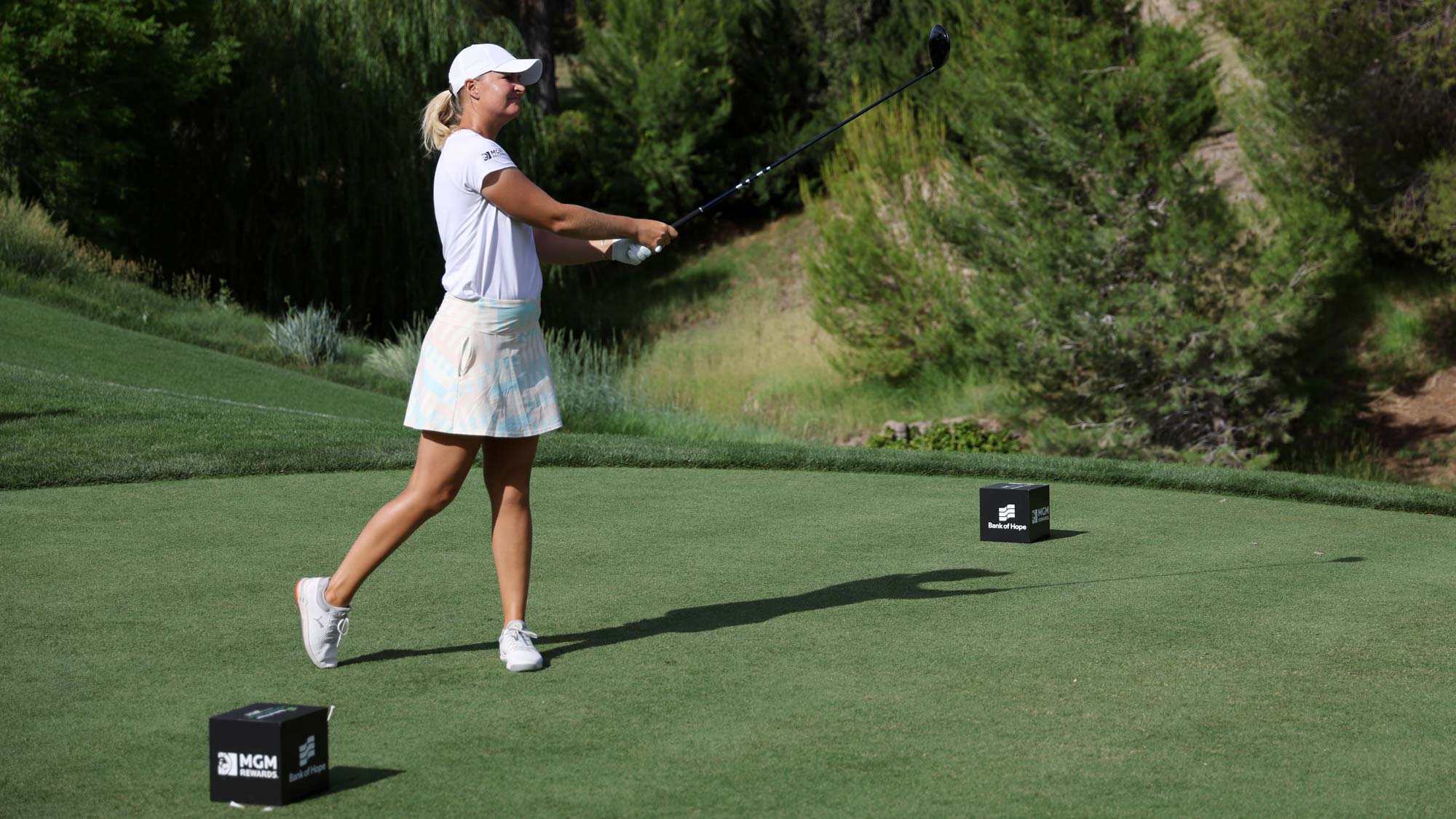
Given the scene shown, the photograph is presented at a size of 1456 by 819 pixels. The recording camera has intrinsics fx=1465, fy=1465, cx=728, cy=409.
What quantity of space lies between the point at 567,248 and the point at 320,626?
1.49 m

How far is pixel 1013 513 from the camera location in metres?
6.23

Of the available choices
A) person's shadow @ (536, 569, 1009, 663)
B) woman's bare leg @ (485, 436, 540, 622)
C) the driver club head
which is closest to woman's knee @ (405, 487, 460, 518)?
woman's bare leg @ (485, 436, 540, 622)

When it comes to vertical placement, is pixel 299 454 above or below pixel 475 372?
below

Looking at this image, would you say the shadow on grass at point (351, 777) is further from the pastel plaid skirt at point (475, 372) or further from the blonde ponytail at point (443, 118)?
the blonde ponytail at point (443, 118)

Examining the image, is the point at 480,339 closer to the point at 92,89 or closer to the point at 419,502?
the point at 419,502

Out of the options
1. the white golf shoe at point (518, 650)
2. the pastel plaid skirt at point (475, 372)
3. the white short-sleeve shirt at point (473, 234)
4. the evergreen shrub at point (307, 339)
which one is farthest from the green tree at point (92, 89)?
the white golf shoe at point (518, 650)

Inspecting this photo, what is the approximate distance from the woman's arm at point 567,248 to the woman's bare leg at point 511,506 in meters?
0.64

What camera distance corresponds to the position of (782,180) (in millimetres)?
35312

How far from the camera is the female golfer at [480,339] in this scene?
436 centimetres

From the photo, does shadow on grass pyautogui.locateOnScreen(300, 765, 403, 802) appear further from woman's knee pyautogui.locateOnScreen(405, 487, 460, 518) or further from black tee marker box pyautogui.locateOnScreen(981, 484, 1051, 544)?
black tee marker box pyautogui.locateOnScreen(981, 484, 1051, 544)

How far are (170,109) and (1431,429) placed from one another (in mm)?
20152

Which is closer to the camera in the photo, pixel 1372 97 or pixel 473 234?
pixel 473 234

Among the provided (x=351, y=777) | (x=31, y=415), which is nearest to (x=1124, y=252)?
(x=31, y=415)

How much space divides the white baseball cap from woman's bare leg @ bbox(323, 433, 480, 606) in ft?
3.67
